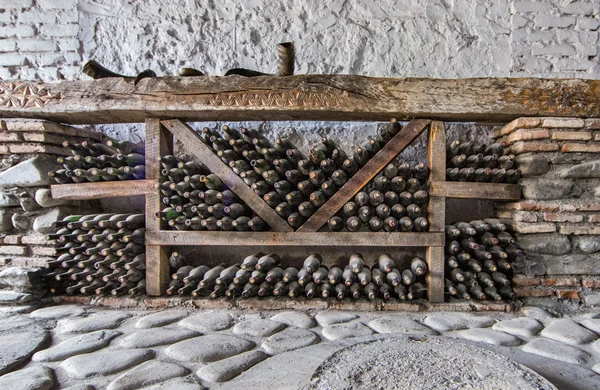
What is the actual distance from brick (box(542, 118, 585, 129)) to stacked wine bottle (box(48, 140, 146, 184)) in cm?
338

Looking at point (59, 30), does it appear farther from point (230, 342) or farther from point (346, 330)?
point (346, 330)

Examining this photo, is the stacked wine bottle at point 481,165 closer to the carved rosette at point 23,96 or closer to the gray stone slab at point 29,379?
the gray stone slab at point 29,379

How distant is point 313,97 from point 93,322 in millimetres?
2329

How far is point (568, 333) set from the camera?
2104mm

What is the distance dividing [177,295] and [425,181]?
2.30 m

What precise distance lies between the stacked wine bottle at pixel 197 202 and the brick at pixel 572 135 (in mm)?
2458

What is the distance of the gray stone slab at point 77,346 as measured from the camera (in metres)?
1.82

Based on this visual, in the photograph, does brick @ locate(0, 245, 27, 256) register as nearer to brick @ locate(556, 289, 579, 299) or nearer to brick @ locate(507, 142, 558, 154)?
brick @ locate(507, 142, 558, 154)

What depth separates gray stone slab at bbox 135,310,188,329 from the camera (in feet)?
7.48

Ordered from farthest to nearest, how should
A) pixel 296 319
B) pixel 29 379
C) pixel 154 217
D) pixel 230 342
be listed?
pixel 154 217 < pixel 296 319 < pixel 230 342 < pixel 29 379

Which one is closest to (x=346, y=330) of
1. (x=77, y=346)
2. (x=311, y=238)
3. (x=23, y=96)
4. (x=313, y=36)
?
(x=311, y=238)

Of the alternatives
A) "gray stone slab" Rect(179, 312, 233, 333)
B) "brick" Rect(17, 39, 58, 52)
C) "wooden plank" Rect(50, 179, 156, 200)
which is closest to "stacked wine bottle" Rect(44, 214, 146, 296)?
"wooden plank" Rect(50, 179, 156, 200)

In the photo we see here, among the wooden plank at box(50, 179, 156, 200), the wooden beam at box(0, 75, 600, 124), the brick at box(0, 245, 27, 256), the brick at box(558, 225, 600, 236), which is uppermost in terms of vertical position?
the wooden beam at box(0, 75, 600, 124)

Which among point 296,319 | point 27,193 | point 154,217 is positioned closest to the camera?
point 296,319
